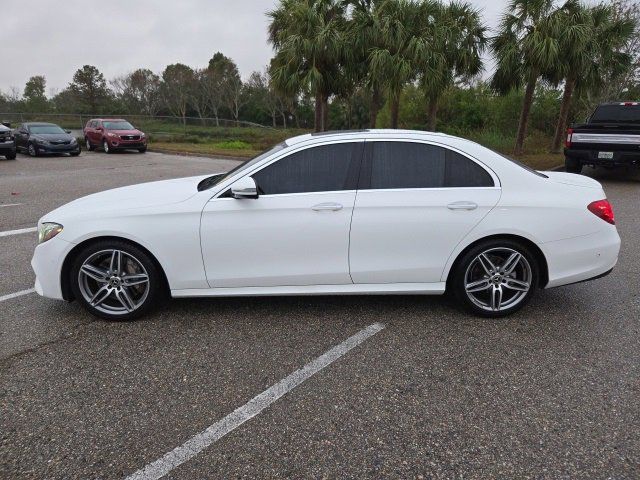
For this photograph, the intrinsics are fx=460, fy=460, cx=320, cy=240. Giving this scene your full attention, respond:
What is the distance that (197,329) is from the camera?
144 inches

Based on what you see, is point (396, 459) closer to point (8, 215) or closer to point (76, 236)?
point (76, 236)

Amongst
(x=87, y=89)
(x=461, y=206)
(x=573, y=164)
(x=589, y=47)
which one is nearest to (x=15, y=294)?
(x=461, y=206)

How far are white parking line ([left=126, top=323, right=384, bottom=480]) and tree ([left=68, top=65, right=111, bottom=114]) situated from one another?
5608cm

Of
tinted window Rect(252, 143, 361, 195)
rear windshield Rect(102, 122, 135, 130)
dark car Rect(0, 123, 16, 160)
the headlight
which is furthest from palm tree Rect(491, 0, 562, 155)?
dark car Rect(0, 123, 16, 160)

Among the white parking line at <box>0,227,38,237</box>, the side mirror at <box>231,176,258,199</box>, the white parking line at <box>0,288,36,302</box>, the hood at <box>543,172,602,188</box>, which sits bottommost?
the white parking line at <box>0,288,36,302</box>

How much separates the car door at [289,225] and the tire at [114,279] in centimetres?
49

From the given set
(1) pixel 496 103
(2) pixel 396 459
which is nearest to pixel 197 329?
(2) pixel 396 459

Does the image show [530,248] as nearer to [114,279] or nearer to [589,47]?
[114,279]

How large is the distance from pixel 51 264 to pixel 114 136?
19709 millimetres

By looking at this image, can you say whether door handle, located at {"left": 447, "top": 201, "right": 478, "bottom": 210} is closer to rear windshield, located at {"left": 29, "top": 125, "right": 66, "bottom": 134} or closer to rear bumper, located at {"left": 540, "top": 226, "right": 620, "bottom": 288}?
rear bumper, located at {"left": 540, "top": 226, "right": 620, "bottom": 288}

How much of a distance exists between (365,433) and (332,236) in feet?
5.16

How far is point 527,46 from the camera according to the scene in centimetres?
1448

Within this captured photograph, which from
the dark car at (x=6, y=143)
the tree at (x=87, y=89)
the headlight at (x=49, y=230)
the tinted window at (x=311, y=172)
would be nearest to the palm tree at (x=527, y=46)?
the tinted window at (x=311, y=172)

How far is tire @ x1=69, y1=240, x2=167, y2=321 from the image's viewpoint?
3.64 m
